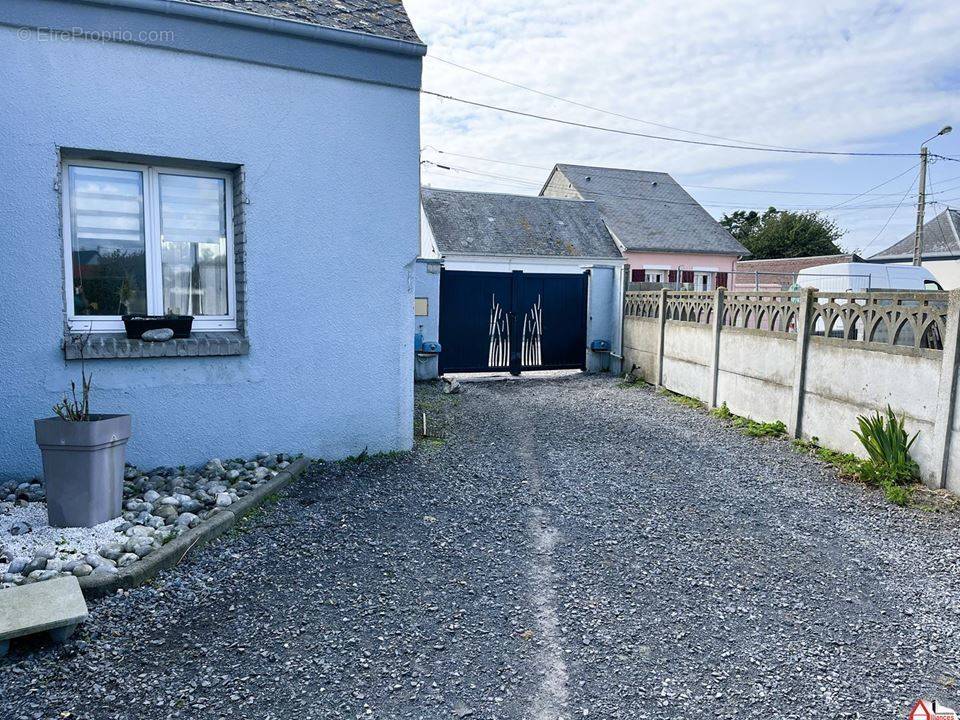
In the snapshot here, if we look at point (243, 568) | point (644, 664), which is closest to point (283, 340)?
point (243, 568)

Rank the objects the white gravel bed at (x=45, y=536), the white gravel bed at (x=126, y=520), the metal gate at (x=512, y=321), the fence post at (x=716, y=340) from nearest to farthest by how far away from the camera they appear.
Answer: the white gravel bed at (x=126, y=520)
the white gravel bed at (x=45, y=536)
the fence post at (x=716, y=340)
the metal gate at (x=512, y=321)

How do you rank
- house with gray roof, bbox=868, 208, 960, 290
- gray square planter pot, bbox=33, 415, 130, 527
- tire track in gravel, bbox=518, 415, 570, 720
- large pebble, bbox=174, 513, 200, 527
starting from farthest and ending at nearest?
1. house with gray roof, bbox=868, 208, 960, 290
2. large pebble, bbox=174, 513, 200, 527
3. gray square planter pot, bbox=33, 415, 130, 527
4. tire track in gravel, bbox=518, 415, 570, 720

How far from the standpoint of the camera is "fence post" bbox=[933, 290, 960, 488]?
194 inches

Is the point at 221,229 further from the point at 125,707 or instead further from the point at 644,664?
the point at 644,664

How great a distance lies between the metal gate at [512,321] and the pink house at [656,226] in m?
13.3

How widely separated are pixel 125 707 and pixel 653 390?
9.00 m

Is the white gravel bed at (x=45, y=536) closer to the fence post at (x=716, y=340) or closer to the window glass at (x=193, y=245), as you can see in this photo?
the window glass at (x=193, y=245)

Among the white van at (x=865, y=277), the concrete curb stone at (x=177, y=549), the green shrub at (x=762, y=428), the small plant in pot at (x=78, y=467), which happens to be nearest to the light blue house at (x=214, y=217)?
the concrete curb stone at (x=177, y=549)

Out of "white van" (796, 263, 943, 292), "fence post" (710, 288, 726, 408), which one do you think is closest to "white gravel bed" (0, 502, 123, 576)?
"fence post" (710, 288, 726, 408)

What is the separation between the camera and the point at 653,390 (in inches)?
Result: 411

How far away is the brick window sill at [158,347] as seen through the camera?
16.0ft

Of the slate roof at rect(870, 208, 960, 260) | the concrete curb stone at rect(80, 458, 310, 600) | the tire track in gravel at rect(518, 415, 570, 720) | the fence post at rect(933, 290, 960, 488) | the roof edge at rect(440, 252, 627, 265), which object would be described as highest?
the slate roof at rect(870, 208, 960, 260)

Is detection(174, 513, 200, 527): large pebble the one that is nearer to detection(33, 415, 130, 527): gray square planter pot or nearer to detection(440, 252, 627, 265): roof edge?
detection(33, 415, 130, 527): gray square planter pot

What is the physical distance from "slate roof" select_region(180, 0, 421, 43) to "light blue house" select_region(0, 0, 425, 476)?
3cm
